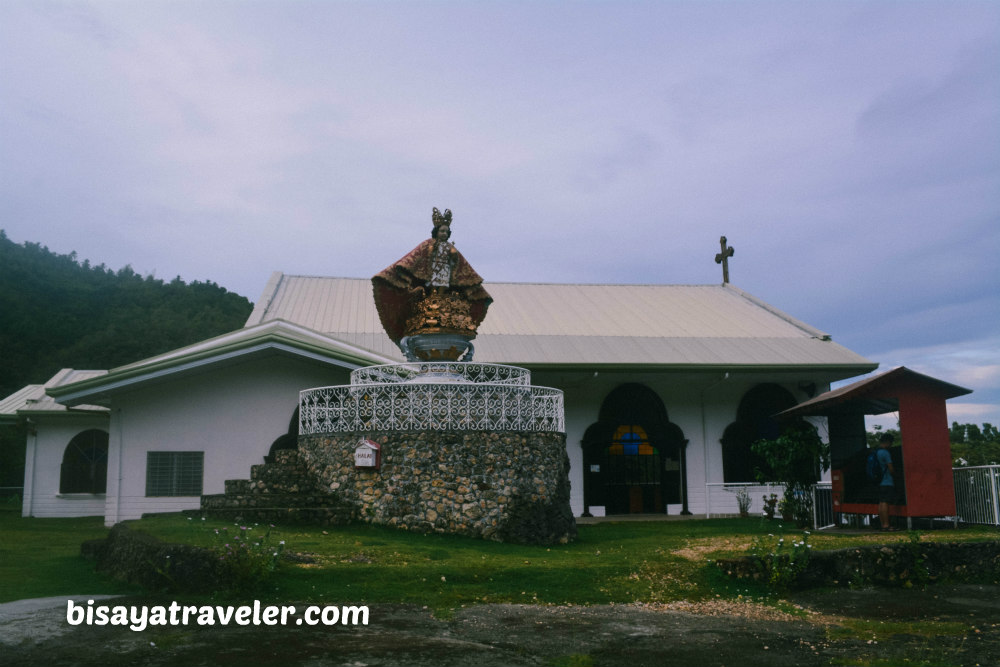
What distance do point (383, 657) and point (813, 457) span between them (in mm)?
10740

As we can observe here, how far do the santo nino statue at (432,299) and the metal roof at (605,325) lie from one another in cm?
374

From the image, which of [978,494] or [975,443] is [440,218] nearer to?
[978,494]

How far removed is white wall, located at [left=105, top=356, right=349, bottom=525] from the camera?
16031 mm

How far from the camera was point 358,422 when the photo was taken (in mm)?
12914

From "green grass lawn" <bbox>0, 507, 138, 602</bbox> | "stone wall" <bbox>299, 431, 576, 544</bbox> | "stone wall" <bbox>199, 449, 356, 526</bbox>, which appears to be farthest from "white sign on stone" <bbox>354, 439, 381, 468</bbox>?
"green grass lawn" <bbox>0, 507, 138, 602</bbox>

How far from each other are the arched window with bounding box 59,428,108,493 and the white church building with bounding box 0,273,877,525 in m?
0.03

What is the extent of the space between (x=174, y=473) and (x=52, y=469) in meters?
6.20

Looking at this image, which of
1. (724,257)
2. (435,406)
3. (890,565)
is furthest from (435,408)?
(724,257)

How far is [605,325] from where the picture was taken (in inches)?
883

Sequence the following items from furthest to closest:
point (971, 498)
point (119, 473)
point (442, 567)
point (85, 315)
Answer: point (85, 315) → point (119, 473) → point (971, 498) → point (442, 567)

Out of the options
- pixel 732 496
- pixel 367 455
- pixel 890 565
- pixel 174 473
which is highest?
pixel 367 455

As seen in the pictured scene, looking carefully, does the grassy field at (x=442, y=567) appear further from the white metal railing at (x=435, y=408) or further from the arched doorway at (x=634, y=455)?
the arched doorway at (x=634, y=455)

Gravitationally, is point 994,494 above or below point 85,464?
below

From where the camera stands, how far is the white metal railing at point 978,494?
41.6ft
